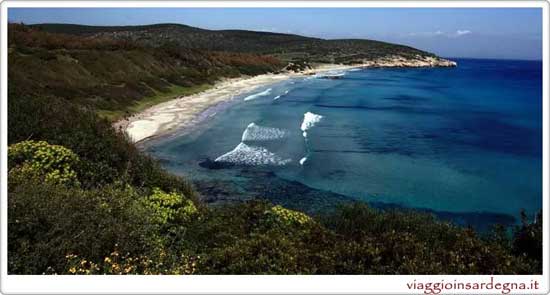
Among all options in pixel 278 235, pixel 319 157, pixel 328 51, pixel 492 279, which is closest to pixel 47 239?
pixel 278 235

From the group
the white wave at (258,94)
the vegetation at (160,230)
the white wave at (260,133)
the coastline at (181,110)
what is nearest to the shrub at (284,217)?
the vegetation at (160,230)

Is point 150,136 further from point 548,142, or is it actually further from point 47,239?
point 548,142

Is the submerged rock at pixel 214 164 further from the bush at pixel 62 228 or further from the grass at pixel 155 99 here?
the bush at pixel 62 228

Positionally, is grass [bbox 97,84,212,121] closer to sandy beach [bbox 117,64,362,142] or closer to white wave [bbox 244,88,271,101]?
sandy beach [bbox 117,64,362,142]

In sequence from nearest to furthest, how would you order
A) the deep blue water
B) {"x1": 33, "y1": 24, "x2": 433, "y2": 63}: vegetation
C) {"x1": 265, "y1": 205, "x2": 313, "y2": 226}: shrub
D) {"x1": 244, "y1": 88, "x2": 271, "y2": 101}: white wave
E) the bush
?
the bush, {"x1": 265, "y1": 205, "x2": 313, "y2": 226}: shrub, the deep blue water, {"x1": 244, "y1": 88, "x2": 271, "y2": 101}: white wave, {"x1": 33, "y1": 24, "x2": 433, "y2": 63}: vegetation

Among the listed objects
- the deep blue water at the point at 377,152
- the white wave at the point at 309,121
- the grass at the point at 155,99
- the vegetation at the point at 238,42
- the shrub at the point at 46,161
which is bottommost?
the deep blue water at the point at 377,152

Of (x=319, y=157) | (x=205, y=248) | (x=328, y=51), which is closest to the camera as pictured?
(x=205, y=248)

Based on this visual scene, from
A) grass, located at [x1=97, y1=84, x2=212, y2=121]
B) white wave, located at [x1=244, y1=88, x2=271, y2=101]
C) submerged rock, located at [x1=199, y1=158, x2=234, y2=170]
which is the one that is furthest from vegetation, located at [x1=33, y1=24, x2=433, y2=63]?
submerged rock, located at [x1=199, y1=158, x2=234, y2=170]
